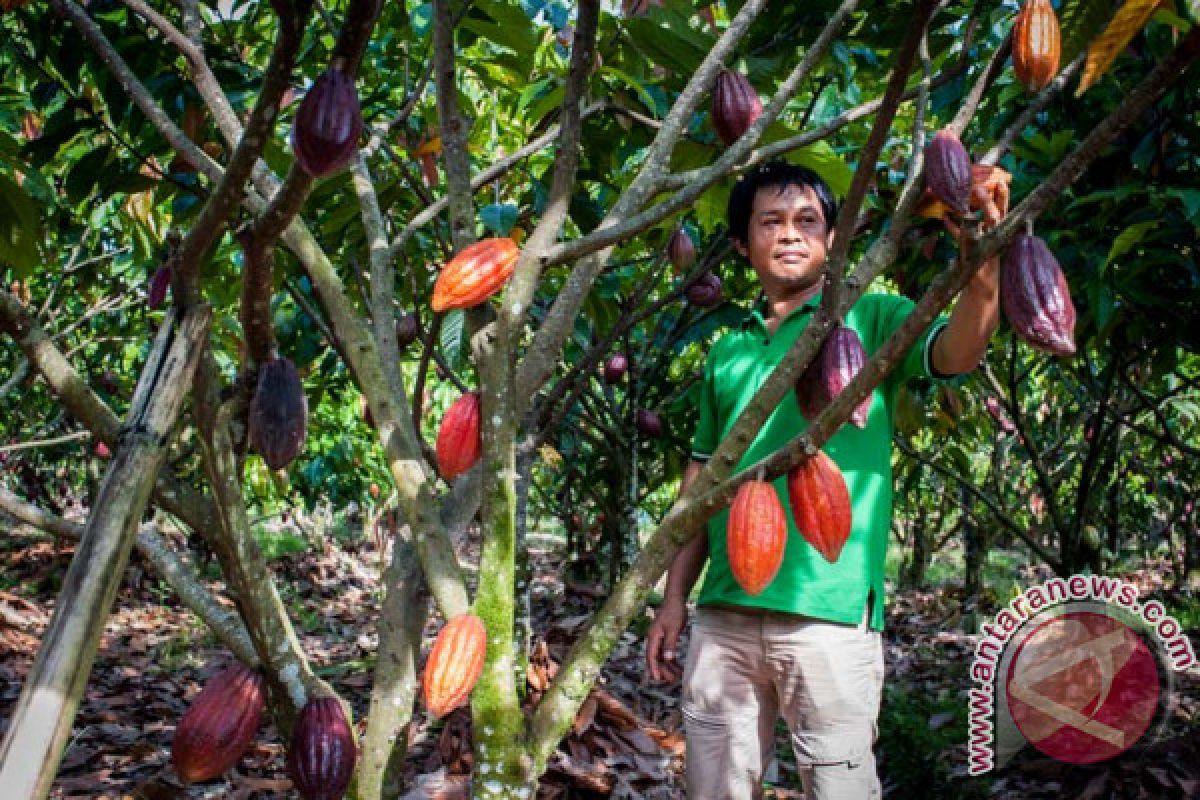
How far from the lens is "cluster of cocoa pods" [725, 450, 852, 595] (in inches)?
34.6

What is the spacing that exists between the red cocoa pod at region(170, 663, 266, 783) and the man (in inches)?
27.3

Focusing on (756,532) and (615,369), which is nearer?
(756,532)

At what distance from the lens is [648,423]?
3.33 metres

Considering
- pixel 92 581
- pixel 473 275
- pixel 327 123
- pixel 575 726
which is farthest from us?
pixel 575 726

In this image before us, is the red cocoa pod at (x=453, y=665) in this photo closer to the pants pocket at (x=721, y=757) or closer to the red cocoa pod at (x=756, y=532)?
the red cocoa pod at (x=756, y=532)

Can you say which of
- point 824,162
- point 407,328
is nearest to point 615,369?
point 407,328

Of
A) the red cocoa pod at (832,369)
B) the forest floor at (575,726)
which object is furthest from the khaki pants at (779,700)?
the forest floor at (575,726)

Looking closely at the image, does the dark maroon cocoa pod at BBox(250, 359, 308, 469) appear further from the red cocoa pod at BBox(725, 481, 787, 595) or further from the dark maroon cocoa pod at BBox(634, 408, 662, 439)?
the dark maroon cocoa pod at BBox(634, 408, 662, 439)

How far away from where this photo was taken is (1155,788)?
6.84 feet

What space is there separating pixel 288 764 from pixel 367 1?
0.67 meters

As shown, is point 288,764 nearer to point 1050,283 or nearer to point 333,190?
point 1050,283

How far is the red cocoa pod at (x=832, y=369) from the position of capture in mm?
922

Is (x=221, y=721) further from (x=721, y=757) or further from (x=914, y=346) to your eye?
(x=914, y=346)

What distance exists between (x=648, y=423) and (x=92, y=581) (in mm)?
2880
